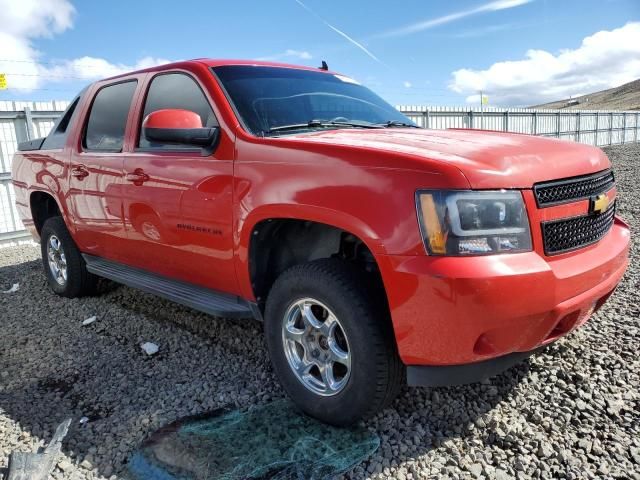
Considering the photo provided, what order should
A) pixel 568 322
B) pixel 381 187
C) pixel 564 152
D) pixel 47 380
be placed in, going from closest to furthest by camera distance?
pixel 381 187
pixel 568 322
pixel 564 152
pixel 47 380

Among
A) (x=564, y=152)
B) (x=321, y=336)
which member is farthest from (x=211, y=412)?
(x=564, y=152)

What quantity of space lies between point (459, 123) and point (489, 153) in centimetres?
1695

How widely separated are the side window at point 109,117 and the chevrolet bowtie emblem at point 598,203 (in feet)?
9.94

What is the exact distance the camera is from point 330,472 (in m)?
2.24

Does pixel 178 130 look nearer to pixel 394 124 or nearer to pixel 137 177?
pixel 137 177

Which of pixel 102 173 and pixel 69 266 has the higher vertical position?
pixel 102 173

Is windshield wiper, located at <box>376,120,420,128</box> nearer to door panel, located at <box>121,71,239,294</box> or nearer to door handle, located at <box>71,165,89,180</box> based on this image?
door panel, located at <box>121,71,239,294</box>

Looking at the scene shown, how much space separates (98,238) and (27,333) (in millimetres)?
969

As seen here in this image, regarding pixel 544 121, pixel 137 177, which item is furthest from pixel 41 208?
pixel 544 121

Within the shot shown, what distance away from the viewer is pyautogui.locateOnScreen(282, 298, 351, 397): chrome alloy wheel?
2.50 metres

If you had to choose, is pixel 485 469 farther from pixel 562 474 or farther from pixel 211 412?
pixel 211 412

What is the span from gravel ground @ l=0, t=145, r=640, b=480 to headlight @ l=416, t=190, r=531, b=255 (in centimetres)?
98

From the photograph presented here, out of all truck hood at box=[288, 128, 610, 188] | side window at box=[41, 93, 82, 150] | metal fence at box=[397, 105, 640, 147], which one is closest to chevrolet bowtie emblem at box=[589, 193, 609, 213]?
truck hood at box=[288, 128, 610, 188]

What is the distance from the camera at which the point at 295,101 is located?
3209 mm
